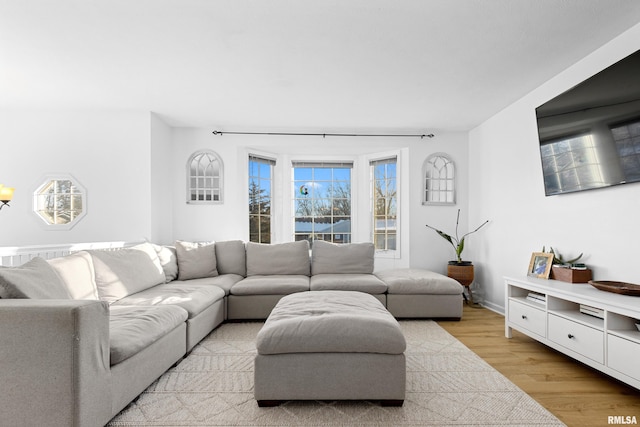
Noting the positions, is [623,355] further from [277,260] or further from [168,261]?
[168,261]

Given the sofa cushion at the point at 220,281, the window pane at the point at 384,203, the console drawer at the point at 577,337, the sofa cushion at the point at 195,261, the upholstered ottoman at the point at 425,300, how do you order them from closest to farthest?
1. the console drawer at the point at 577,337
2. the sofa cushion at the point at 220,281
3. the upholstered ottoman at the point at 425,300
4. the sofa cushion at the point at 195,261
5. the window pane at the point at 384,203

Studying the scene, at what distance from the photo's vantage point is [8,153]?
4.26 metres

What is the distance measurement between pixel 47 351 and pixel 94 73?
2621 millimetres

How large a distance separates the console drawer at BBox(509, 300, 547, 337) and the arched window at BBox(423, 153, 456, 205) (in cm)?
223

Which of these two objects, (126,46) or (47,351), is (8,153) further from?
(47,351)

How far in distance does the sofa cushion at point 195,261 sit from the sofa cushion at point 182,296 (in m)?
0.29

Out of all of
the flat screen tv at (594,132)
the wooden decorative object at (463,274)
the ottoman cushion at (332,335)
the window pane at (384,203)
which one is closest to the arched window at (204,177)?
the window pane at (384,203)

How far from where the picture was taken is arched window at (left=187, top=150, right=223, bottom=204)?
16.3 feet

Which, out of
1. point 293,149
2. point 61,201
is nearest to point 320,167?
point 293,149

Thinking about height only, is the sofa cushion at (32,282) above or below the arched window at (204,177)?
below

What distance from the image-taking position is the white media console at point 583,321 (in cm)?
202

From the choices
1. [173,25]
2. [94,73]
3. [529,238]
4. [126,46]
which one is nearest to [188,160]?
[94,73]

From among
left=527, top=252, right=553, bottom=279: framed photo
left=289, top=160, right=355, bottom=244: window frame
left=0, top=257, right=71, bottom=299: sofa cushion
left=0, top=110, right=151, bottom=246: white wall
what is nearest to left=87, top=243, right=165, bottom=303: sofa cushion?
left=0, top=257, right=71, bottom=299: sofa cushion

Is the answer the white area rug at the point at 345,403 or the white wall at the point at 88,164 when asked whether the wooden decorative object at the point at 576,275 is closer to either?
the white area rug at the point at 345,403
